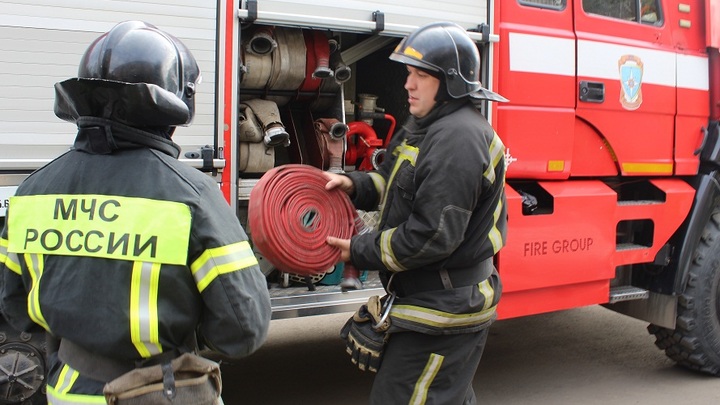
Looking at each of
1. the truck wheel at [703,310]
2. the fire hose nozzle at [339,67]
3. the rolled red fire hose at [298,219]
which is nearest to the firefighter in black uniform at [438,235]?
the rolled red fire hose at [298,219]

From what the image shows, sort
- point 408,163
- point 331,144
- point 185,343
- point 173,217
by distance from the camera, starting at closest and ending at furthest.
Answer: point 173,217, point 185,343, point 408,163, point 331,144

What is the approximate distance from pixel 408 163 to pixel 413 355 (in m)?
0.74

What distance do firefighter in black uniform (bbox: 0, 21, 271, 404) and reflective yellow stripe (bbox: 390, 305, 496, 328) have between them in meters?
1.02

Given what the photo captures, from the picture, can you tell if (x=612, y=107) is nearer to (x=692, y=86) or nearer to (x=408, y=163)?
(x=692, y=86)

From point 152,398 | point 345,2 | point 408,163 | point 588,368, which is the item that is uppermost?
point 345,2

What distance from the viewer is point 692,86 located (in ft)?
16.1

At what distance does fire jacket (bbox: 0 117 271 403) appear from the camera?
1691 mm

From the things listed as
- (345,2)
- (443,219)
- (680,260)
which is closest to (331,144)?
(345,2)

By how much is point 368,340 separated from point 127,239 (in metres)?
1.42

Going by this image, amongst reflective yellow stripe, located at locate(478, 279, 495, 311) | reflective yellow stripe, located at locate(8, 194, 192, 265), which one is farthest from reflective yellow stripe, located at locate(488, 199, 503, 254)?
reflective yellow stripe, located at locate(8, 194, 192, 265)

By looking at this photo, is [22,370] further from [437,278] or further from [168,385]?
[437,278]

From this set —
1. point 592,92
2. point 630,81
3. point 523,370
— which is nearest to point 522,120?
point 592,92

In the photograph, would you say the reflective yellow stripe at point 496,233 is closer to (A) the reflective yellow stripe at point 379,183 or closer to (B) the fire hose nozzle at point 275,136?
(A) the reflective yellow stripe at point 379,183

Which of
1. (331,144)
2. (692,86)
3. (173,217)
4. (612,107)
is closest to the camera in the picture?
(173,217)
